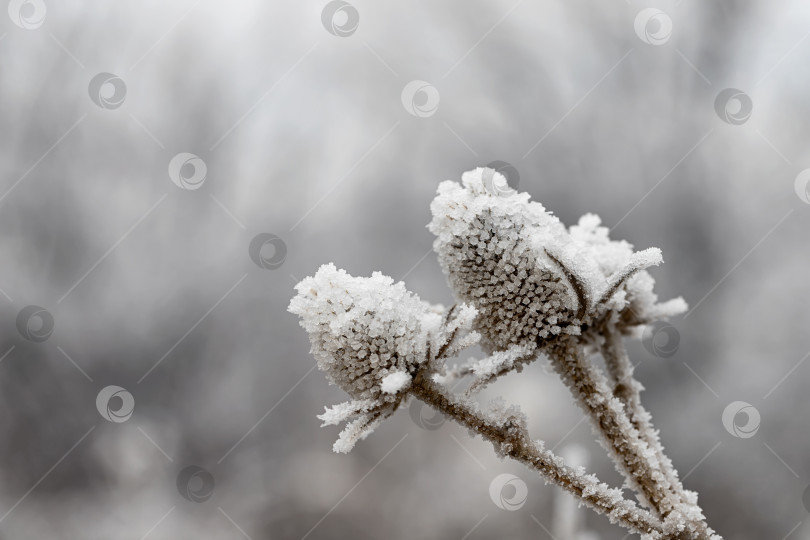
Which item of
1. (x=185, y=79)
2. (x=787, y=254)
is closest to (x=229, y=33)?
(x=185, y=79)

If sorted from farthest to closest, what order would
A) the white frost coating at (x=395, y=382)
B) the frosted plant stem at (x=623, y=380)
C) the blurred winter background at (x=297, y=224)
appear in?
the blurred winter background at (x=297, y=224), the frosted plant stem at (x=623, y=380), the white frost coating at (x=395, y=382)

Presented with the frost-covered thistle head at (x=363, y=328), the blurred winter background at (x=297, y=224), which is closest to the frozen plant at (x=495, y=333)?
the frost-covered thistle head at (x=363, y=328)

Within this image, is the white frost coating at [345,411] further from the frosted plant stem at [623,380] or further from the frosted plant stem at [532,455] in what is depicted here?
the frosted plant stem at [623,380]

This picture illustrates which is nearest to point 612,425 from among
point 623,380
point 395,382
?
point 623,380

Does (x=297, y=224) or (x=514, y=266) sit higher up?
(x=514, y=266)

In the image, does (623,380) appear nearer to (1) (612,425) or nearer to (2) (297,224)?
(1) (612,425)

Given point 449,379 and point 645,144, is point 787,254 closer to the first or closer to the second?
point 645,144

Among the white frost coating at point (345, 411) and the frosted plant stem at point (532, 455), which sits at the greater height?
the frosted plant stem at point (532, 455)
